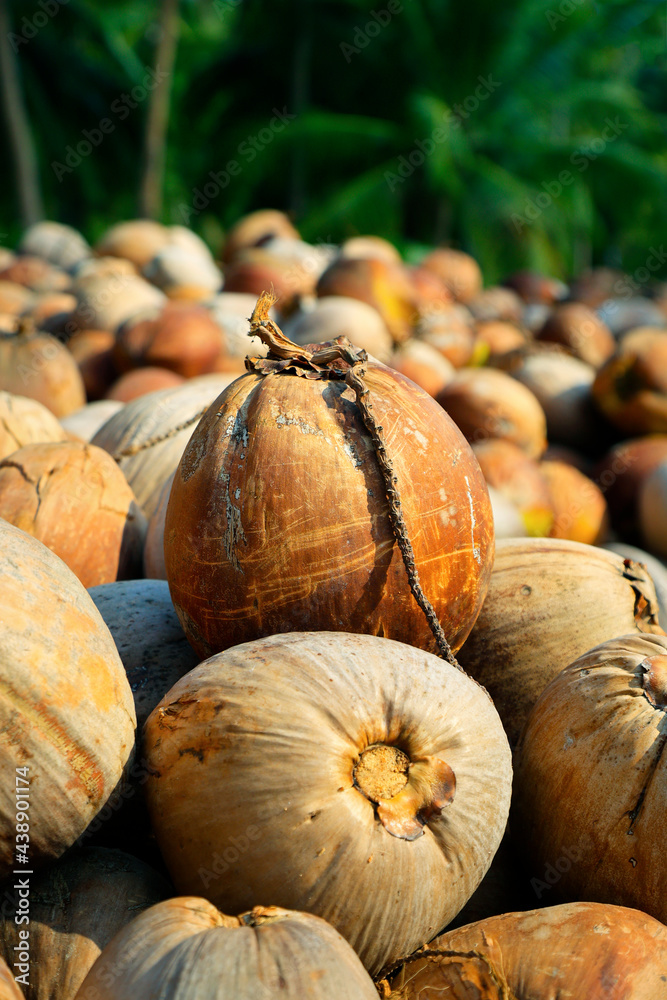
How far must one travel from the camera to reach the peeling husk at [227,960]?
1.09 m

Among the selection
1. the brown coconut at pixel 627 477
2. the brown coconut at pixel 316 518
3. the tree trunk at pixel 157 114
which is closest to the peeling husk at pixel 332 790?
the brown coconut at pixel 316 518

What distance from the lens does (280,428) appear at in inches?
63.8

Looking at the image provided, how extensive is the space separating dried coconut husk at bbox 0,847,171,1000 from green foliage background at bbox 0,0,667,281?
43.5ft

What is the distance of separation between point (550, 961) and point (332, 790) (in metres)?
0.43

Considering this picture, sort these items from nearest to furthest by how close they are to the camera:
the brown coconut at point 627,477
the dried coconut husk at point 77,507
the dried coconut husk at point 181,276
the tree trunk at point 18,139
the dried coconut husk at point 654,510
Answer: the dried coconut husk at point 77,507 → the dried coconut husk at point 654,510 → the brown coconut at point 627,477 → the dried coconut husk at point 181,276 → the tree trunk at point 18,139

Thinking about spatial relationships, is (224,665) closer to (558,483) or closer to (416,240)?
(558,483)

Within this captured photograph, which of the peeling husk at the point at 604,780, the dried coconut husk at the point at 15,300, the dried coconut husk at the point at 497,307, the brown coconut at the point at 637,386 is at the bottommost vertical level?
the peeling husk at the point at 604,780

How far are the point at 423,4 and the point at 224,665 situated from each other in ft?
55.9

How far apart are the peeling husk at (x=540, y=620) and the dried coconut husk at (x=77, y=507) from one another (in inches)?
39.0

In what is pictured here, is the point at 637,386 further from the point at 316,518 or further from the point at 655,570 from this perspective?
the point at 316,518

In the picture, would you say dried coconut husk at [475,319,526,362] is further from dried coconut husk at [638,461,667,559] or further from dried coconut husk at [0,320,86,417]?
dried coconut husk at [0,320,86,417]

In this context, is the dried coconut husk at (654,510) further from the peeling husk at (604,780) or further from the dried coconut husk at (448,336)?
the peeling husk at (604,780)

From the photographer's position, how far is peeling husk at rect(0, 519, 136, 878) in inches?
53.4

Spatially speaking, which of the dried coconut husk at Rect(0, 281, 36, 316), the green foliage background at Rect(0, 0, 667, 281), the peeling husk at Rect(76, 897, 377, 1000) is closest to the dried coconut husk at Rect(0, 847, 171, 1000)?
the peeling husk at Rect(76, 897, 377, 1000)
